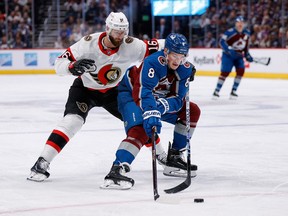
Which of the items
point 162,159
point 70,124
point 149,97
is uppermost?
point 149,97

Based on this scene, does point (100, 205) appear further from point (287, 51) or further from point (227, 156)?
point (287, 51)

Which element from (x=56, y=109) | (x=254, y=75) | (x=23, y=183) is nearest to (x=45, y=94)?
(x=56, y=109)

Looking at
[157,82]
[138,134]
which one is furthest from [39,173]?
[157,82]

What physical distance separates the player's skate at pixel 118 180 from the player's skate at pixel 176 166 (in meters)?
0.57

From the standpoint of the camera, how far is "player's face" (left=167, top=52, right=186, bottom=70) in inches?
174

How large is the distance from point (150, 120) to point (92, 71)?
891mm

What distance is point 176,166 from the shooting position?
4.90 meters

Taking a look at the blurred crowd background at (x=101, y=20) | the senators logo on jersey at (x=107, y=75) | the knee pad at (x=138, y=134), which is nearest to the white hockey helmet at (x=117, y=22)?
the senators logo on jersey at (x=107, y=75)

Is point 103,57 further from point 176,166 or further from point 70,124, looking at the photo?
point 176,166

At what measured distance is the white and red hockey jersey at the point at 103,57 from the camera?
4941 mm

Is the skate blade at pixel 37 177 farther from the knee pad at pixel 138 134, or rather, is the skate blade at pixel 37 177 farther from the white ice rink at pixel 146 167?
the knee pad at pixel 138 134

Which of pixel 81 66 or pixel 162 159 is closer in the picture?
pixel 81 66

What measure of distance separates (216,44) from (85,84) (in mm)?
12780

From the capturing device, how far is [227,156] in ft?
18.8
